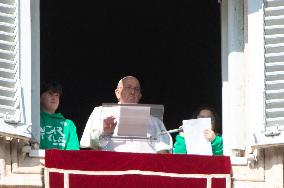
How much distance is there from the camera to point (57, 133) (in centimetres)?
1227

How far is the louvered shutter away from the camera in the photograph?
11.6 metres

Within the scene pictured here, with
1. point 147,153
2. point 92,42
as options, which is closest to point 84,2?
point 92,42

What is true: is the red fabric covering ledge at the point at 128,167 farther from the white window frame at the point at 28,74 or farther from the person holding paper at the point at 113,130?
the person holding paper at the point at 113,130

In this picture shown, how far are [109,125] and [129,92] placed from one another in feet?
2.23

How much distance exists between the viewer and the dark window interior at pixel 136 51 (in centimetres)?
1538

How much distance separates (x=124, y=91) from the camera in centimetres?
1269

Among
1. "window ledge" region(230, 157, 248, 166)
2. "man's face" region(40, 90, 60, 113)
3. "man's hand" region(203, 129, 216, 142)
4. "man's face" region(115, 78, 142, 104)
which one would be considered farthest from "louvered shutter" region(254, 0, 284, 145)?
"man's face" region(40, 90, 60, 113)

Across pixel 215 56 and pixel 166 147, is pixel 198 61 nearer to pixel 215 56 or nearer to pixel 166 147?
pixel 215 56

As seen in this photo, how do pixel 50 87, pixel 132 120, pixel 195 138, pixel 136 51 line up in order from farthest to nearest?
pixel 136 51 → pixel 50 87 → pixel 195 138 → pixel 132 120

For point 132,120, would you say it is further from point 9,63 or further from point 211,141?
point 9,63

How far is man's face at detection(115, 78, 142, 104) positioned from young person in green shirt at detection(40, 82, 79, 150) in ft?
1.53

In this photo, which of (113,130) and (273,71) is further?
(113,130)

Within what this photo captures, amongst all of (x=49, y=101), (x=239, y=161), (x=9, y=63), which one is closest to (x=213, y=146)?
(x=239, y=161)

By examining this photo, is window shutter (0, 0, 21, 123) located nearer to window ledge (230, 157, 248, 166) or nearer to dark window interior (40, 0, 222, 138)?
window ledge (230, 157, 248, 166)
